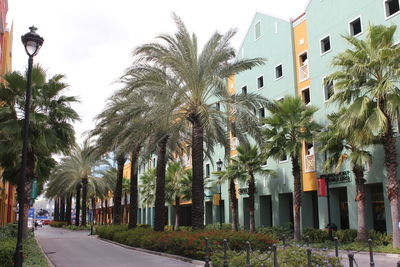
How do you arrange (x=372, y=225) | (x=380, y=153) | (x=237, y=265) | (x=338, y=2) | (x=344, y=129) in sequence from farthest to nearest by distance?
(x=338, y=2) < (x=372, y=225) < (x=380, y=153) < (x=344, y=129) < (x=237, y=265)

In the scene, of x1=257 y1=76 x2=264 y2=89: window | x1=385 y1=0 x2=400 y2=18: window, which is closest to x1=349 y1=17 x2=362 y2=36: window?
x1=385 y1=0 x2=400 y2=18: window

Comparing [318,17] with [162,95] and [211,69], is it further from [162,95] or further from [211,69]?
[162,95]

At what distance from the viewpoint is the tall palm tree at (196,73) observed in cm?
1981

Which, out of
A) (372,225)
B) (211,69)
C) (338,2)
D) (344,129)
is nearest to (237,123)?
(211,69)

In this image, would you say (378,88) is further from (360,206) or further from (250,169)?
(250,169)

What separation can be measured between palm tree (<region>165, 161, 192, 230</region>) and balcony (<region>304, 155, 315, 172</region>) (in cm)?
1572

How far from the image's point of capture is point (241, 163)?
32.4 m

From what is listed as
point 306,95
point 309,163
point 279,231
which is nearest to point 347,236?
point 309,163

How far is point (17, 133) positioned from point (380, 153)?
1821 centimetres

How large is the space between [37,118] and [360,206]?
1638cm

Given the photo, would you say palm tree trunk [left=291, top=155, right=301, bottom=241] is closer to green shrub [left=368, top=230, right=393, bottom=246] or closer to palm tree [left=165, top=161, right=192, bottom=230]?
green shrub [left=368, top=230, right=393, bottom=246]

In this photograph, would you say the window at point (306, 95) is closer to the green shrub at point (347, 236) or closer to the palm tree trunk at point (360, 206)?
the palm tree trunk at point (360, 206)

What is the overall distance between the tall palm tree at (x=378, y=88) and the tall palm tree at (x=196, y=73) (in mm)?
4144

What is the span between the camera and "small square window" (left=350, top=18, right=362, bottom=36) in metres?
26.6
